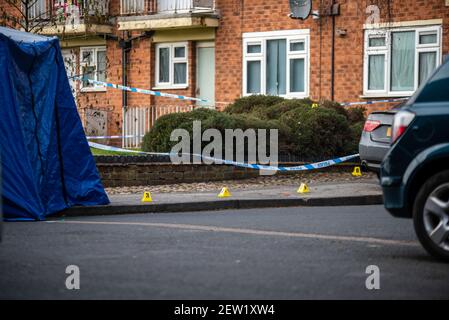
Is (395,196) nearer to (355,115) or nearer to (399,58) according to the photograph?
(355,115)

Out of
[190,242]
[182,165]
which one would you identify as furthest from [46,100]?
[182,165]

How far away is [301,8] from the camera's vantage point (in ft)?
88.8

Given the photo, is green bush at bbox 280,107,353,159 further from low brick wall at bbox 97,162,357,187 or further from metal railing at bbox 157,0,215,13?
metal railing at bbox 157,0,215,13

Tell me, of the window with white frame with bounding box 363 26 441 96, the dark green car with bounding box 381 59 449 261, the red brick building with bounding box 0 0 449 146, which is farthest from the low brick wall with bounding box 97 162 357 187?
the dark green car with bounding box 381 59 449 261

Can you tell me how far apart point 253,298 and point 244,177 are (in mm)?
13300

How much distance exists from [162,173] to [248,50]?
33.7 feet

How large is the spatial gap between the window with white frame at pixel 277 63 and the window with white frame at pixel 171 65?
224 cm

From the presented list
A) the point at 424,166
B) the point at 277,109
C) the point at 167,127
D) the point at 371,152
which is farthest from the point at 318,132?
the point at 424,166

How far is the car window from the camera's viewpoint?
9.05m

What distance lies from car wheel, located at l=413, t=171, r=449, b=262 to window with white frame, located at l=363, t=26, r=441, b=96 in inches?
678

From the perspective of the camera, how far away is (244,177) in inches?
790

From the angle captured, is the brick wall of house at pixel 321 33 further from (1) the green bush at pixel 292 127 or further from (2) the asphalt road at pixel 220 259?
(2) the asphalt road at pixel 220 259

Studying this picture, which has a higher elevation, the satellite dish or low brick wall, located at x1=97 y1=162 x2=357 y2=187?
the satellite dish
